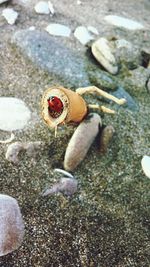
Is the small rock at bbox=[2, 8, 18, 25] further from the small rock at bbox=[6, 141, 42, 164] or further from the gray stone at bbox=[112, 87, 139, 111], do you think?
the small rock at bbox=[6, 141, 42, 164]

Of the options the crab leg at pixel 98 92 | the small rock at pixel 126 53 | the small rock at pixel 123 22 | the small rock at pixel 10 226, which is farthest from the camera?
the small rock at pixel 123 22

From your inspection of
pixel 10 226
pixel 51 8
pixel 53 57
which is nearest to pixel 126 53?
pixel 53 57

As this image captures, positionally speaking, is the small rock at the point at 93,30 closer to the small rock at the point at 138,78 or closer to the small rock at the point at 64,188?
the small rock at the point at 138,78

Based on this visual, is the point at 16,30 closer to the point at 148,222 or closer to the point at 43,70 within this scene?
the point at 43,70

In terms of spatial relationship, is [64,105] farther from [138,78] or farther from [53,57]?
[138,78]

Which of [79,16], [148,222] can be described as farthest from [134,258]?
[79,16]

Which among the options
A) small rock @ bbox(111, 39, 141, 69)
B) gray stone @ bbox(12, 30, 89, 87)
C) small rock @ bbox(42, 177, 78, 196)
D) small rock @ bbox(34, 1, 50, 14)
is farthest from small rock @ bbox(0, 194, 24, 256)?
small rock @ bbox(34, 1, 50, 14)

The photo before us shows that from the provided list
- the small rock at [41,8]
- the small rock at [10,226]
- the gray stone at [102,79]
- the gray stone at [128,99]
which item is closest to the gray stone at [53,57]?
the gray stone at [102,79]
